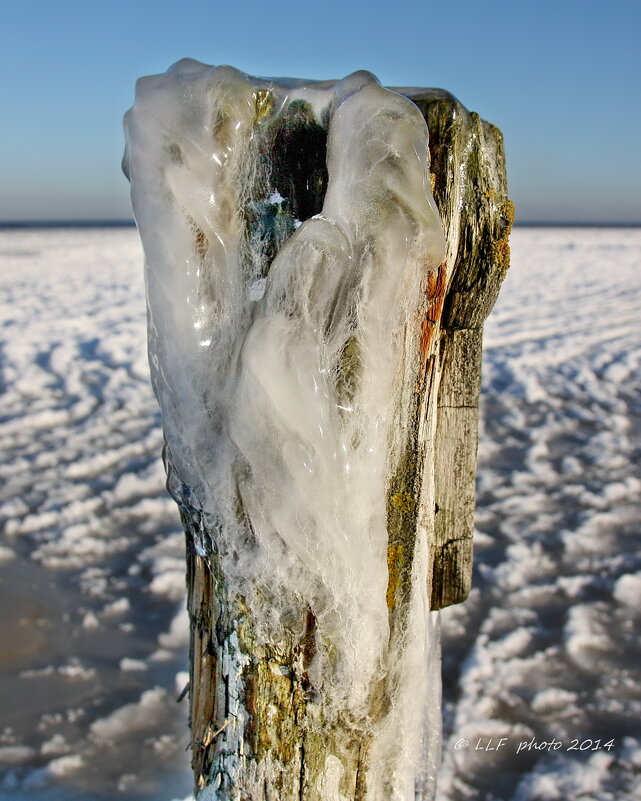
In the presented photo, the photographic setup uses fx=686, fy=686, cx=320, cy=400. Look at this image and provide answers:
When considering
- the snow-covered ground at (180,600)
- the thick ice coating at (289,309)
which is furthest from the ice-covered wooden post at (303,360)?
the snow-covered ground at (180,600)

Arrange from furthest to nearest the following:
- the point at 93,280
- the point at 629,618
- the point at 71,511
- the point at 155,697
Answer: the point at 93,280
the point at 71,511
the point at 629,618
the point at 155,697

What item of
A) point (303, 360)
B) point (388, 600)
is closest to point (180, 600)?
point (388, 600)

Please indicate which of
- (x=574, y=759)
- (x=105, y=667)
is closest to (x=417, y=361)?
(x=574, y=759)

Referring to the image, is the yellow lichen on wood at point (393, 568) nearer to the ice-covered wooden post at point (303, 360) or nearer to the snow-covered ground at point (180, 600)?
the ice-covered wooden post at point (303, 360)

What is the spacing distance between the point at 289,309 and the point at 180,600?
81.6 inches

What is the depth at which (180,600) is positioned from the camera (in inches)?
112

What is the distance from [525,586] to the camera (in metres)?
2.93

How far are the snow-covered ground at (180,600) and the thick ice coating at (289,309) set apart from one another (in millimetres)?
1302

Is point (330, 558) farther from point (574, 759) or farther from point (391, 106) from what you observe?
point (574, 759)

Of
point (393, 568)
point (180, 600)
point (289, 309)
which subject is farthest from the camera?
point (180, 600)

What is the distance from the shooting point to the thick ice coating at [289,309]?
3.51 feet

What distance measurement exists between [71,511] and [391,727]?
256 centimetres

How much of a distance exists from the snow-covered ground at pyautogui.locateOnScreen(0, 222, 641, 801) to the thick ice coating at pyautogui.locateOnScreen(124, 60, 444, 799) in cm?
130

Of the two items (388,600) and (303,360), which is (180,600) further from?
(303,360)
